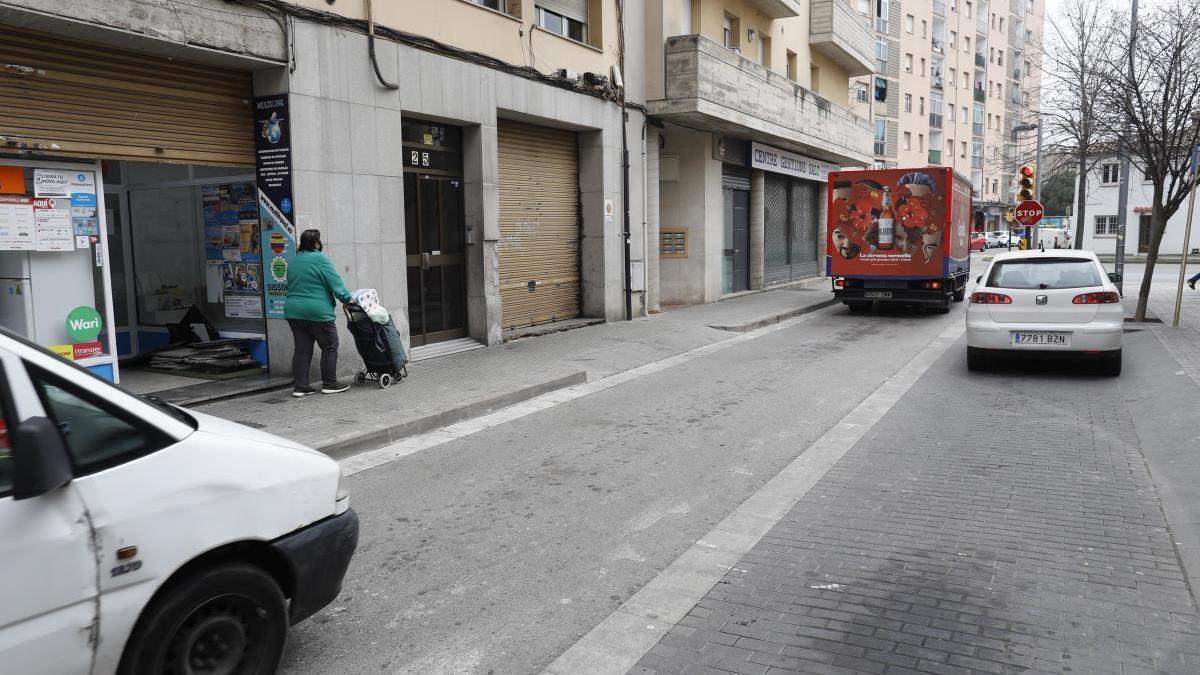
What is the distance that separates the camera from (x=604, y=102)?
1537 cm

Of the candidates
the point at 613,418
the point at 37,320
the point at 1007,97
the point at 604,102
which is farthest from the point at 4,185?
the point at 1007,97

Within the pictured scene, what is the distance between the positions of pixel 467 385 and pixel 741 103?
37.4ft

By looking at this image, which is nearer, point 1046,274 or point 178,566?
point 178,566

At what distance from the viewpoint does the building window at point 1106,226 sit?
56.9 m

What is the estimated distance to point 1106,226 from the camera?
188 feet

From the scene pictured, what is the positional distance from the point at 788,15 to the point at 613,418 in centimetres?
1732

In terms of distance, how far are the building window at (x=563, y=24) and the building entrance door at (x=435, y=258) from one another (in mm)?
3536

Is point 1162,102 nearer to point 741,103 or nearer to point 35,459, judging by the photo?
point 741,103

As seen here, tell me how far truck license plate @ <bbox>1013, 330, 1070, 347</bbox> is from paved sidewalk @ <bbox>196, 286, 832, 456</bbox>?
15.3 feet

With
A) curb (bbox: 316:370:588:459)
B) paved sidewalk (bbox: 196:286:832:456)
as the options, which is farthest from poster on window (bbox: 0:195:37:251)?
curb (bbox: 316:370:588:459)

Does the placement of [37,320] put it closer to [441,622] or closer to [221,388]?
[221,388]

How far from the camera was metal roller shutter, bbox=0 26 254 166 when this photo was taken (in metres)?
7.43

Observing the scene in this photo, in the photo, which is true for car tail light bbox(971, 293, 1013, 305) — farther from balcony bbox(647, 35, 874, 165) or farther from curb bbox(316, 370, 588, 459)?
balcony bbox(647, 35, 874, 165)

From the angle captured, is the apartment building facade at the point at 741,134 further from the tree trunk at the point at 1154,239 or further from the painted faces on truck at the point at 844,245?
the tree trunk at the point at 1154,239
